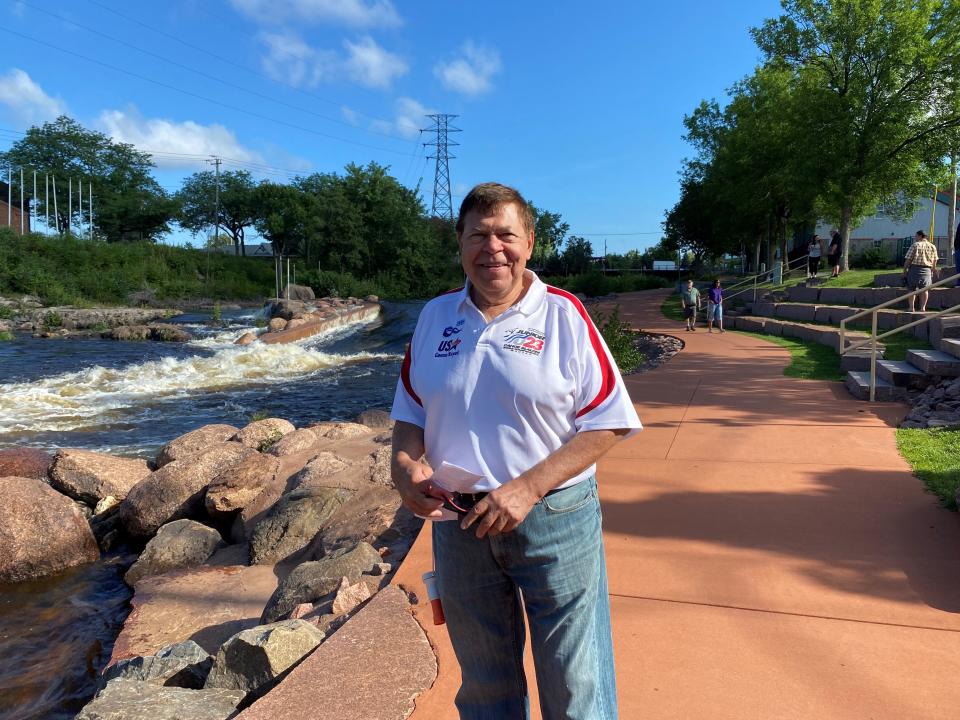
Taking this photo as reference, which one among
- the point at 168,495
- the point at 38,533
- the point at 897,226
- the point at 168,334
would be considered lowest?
the point at 38,533

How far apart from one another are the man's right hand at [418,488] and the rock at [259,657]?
1.68 m

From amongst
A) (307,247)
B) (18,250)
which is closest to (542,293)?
(18,250)

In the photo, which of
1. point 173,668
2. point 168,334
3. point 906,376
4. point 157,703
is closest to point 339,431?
point 173,668

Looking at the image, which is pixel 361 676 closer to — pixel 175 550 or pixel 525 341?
pixel 525 341

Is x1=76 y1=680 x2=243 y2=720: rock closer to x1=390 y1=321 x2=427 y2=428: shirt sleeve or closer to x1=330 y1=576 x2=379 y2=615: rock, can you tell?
x1=330 y1=576 x2=379 y2=615: rock

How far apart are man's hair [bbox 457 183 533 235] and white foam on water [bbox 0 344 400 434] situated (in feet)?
37.1

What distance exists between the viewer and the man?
5.98 ft

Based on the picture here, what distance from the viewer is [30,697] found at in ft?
13.7

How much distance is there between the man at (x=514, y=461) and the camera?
71.8 inches

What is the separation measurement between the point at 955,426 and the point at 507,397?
6.26m

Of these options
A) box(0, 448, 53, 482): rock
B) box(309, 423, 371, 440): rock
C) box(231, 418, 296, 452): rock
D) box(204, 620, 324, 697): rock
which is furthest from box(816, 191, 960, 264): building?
box(204, 620, 324, 697): rock

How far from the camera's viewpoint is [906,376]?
27.0ft

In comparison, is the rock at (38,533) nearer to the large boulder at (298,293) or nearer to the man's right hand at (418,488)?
the man's right hand at (418,488)

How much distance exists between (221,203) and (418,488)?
68901mm
